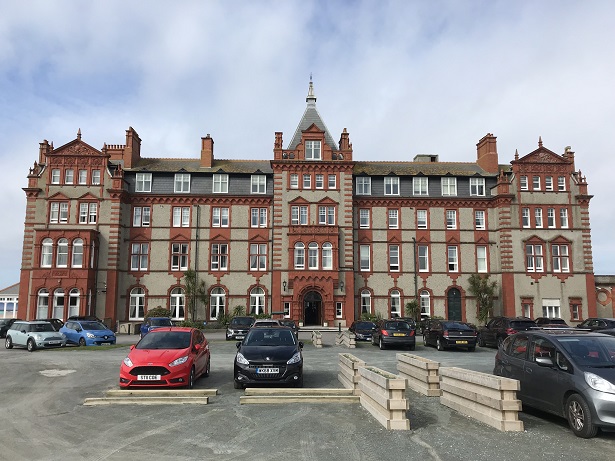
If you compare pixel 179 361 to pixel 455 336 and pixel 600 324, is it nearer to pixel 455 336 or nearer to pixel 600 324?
pixel 455 336

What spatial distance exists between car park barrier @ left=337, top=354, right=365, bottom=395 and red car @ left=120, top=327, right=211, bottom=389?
4.41 m

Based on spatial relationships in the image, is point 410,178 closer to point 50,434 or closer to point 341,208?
point 341,208

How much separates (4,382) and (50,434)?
7810 millimetres

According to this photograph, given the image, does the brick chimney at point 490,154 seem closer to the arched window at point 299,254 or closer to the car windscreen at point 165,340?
the arched window at point 299,254

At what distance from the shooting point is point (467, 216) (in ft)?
147

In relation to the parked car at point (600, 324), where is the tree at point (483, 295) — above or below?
above

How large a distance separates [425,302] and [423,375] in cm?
3128

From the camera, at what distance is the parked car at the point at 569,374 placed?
8.75 metres

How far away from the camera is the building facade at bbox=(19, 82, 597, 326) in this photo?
41.5 m

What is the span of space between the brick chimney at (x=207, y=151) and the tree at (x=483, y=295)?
86.9ft

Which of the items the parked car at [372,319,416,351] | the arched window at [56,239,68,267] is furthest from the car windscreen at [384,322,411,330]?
the arched window at [56,239,68,267]

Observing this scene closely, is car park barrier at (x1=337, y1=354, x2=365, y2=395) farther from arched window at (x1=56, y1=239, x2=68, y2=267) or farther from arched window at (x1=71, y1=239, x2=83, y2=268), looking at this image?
arched window at (x1=56, y1=239, x2=68, y2=267)

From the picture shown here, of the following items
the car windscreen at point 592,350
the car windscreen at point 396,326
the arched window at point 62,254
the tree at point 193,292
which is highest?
the arched window at point 62,254

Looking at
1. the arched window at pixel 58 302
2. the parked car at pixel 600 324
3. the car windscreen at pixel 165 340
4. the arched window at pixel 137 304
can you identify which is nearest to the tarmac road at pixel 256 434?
the car windscreen at pixel 165 340
